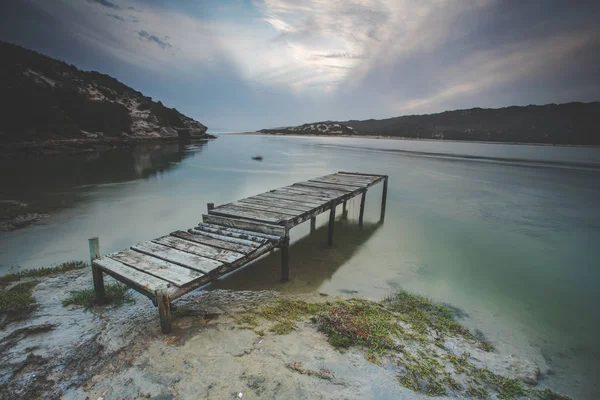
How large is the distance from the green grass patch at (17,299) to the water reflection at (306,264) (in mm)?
3121

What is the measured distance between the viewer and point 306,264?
24.7 ft

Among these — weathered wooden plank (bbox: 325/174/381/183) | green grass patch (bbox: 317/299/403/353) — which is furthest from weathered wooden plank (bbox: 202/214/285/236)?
weathered wooden plank (bbox: 325/174/381/183)

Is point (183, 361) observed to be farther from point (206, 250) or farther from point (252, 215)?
point (252, 215)

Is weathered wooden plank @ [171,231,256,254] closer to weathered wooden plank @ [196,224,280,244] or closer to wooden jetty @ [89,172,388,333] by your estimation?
wooden jetty @ [89,172,388,333]

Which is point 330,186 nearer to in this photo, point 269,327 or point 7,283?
point 269,327

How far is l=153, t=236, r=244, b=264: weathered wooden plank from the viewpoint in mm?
5012

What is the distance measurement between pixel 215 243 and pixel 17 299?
335 centimetres

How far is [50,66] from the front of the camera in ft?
128

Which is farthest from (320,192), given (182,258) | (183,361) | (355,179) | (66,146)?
(66,146)

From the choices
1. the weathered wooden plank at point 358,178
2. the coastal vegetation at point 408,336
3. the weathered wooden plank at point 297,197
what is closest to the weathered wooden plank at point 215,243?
the coastal vegetation at point 408,336

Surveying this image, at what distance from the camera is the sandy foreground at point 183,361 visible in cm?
317

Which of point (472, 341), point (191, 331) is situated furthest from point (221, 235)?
point (472, 341)

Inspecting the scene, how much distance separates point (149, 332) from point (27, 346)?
1.49 m

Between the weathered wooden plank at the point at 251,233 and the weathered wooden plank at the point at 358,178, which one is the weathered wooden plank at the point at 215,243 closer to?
the weathered wooden plank at the point at 251,233
